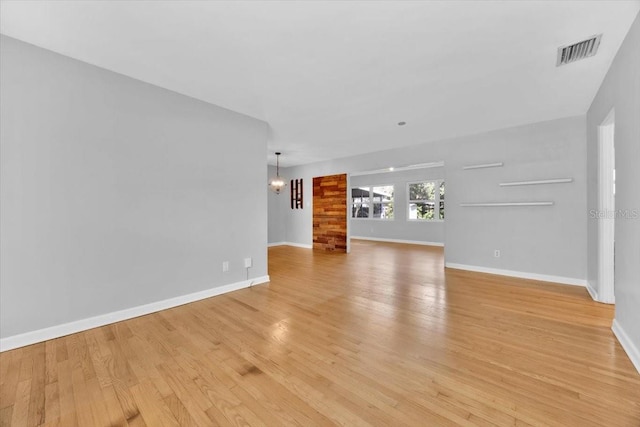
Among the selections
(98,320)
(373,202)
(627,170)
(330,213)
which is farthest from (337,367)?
(373,202)

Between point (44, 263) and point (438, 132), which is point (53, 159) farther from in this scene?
point (438, 132)

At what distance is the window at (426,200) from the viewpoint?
26.3 ft

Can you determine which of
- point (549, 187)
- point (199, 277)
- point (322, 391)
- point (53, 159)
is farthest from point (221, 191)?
point (549, 187)

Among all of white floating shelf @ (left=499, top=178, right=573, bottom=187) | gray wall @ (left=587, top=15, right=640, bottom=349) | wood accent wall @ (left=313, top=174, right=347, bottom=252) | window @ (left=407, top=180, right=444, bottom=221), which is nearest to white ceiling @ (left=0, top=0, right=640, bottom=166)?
gray wall @ (left=587, top=15, right=640, bottom=349)

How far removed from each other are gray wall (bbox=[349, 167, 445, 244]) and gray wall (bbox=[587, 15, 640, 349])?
18.1 feet

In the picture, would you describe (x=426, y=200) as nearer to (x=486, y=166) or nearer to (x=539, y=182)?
(x=486, y=166)

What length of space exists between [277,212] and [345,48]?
6364 mm

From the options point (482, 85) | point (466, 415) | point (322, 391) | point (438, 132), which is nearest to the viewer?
point (466, 415)

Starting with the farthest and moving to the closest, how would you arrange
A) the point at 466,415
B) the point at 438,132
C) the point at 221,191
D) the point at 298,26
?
the point at 438,132 → the point at 221,191 → the point at 298,26 → the point at 466,415

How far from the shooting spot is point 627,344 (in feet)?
6.51

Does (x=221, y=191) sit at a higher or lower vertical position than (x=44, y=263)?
higher

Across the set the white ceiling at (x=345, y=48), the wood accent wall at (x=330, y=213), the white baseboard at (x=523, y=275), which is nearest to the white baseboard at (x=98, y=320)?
the white ceiling at (x=345, y=48)

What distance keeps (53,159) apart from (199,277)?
1820 millimetres

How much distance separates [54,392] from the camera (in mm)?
1612
